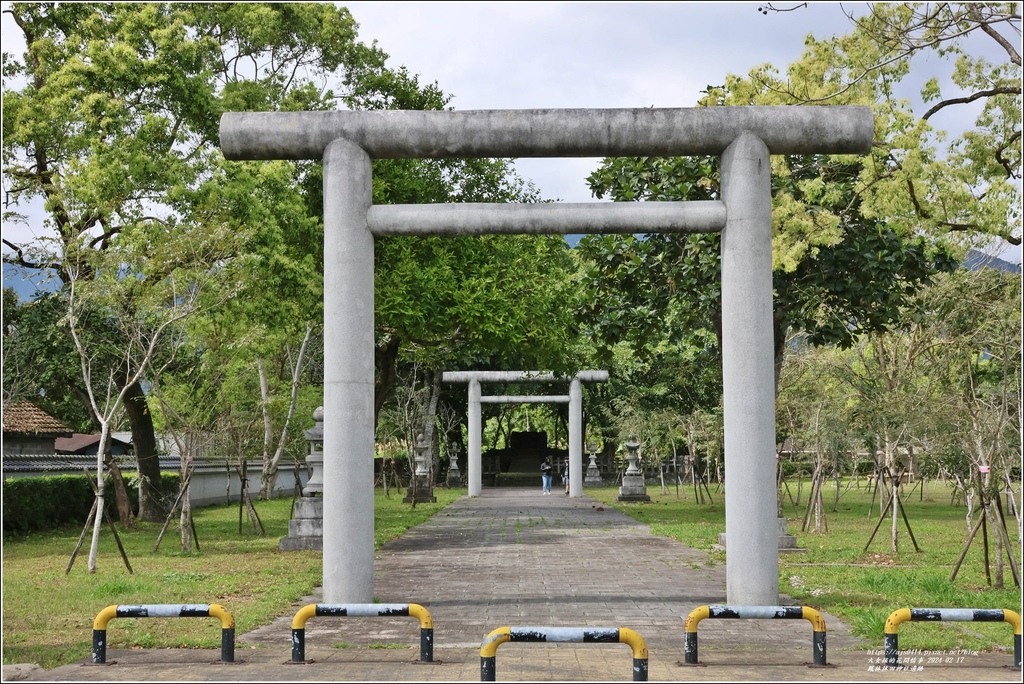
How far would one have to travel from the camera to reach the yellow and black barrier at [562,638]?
7070 mm

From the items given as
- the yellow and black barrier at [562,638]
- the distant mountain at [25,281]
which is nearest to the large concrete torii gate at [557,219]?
the yellow and black barrier at [562,638]

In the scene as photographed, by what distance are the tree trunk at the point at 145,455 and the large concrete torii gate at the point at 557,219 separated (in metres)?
11.6

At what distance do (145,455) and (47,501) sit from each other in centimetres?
229

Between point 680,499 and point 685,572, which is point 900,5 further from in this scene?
point 680,499

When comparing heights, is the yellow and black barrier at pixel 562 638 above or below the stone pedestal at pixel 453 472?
above

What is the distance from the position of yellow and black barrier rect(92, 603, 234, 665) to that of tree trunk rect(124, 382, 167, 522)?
1354cm

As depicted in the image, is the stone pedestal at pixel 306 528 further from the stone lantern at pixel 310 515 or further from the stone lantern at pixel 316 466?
the stone lantern at pixel 316 466

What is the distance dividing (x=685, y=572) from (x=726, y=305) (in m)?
4.88

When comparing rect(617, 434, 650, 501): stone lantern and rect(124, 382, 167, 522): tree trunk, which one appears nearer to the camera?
rect(124, 382, 167, 522): tree trunk

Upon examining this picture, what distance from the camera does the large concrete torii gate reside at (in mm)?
Result: 11016

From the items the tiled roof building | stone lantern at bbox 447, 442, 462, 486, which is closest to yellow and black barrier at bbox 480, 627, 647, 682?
the tiled roof building

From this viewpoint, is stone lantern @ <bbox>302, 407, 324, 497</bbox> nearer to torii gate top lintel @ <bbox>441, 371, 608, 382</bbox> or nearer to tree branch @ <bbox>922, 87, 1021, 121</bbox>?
tree branch @ <bbox>922, 87, 1021, 121</bbox>

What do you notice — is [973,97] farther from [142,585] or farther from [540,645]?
[142,585]

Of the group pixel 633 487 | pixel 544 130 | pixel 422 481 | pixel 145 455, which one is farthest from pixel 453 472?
pixel 544 130
